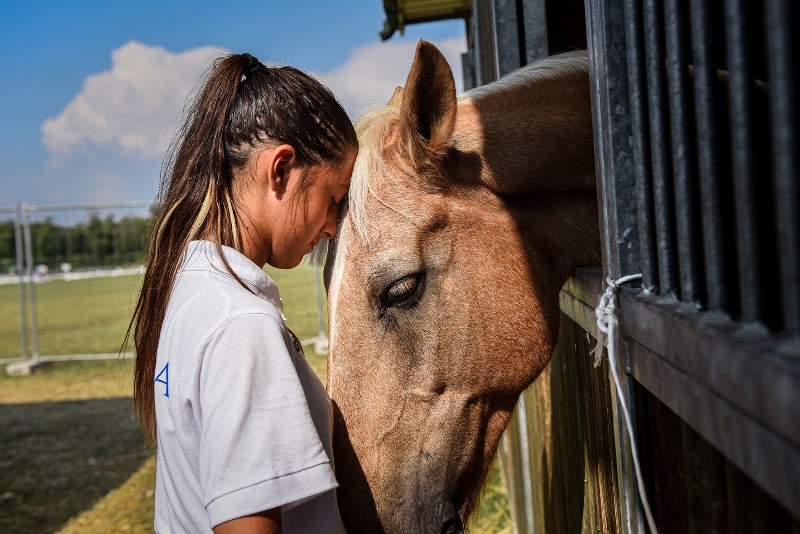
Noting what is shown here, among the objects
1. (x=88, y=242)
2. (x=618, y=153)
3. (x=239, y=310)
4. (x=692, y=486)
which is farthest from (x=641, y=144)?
(x=88, y=242)

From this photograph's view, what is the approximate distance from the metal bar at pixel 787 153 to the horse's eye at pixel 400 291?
3.96ft

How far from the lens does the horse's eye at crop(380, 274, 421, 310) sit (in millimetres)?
1722

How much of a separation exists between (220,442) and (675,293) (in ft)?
2.65

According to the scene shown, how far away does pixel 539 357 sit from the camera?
6.04 ft

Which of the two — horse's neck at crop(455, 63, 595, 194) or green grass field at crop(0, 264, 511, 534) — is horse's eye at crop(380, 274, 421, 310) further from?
green grass field at crop(0, 264, 511, 534)

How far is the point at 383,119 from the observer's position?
6.35 ft

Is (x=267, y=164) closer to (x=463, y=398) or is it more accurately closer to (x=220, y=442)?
(x=220, y=442)

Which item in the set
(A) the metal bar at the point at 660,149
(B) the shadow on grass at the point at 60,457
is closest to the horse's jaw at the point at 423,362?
(A) the metal bar at the point at 660,149

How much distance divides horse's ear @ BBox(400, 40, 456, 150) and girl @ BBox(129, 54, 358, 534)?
0.18 m

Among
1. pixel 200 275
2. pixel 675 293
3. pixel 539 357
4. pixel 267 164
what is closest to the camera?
pixel 675 293

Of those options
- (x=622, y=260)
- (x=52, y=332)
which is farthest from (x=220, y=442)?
(x=52, y=332)

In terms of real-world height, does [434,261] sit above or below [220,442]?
above

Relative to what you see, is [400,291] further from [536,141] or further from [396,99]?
[396,99]

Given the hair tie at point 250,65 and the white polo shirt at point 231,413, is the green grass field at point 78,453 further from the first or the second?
the hair tie at point 250,65
